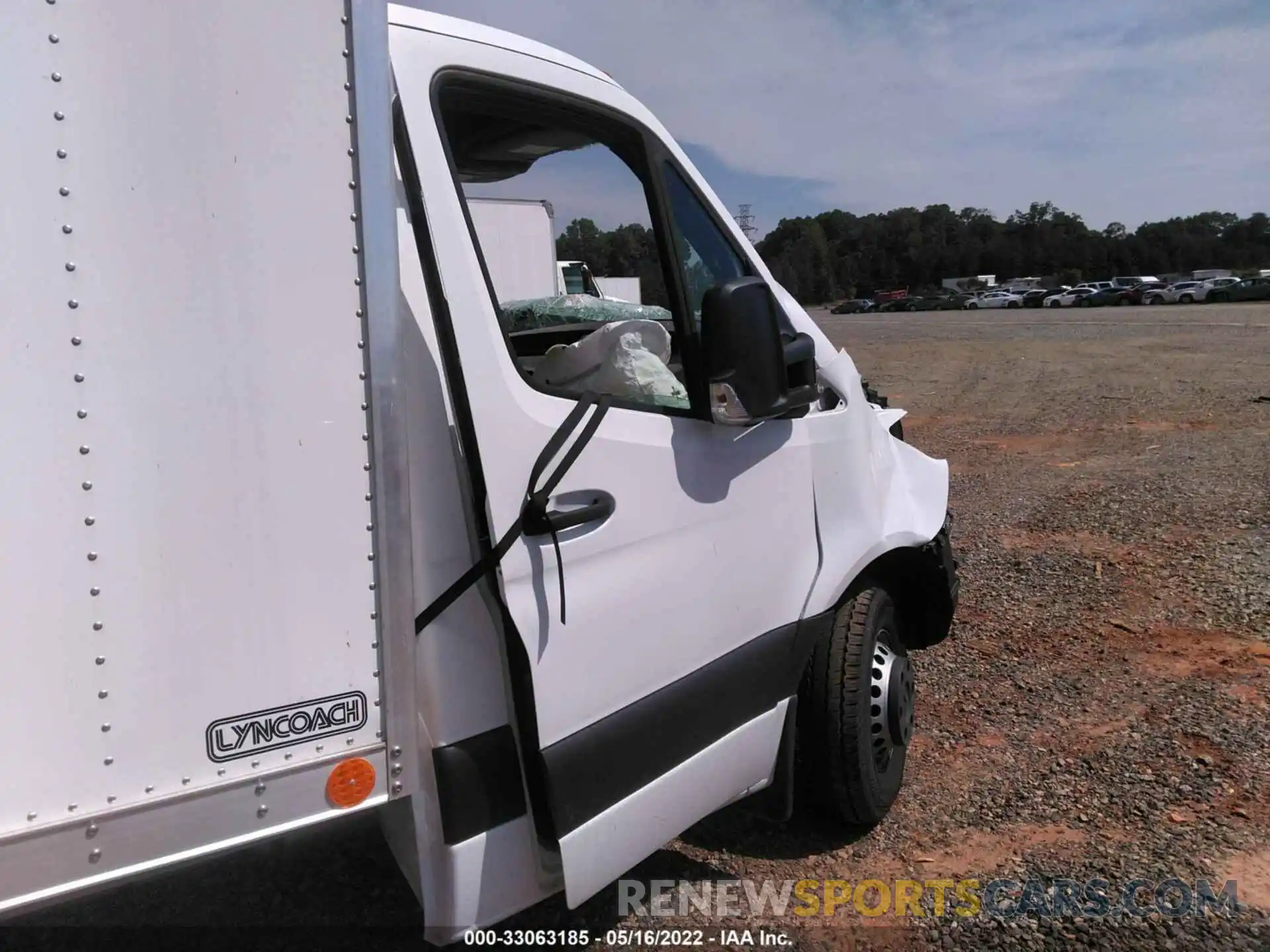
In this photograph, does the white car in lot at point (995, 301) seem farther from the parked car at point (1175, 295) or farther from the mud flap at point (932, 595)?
the mud flap at point (932, 595)

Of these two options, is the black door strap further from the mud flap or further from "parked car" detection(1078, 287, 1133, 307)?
"parked car" detection(1078, 287, 1133, 307)

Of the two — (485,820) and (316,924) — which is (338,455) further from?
(316,924)

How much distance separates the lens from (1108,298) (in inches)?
2088

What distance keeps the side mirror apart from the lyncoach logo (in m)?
1.14

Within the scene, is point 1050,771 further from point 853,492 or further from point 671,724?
point 671,724

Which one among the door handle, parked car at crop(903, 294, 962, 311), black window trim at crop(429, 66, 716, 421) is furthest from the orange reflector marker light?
parked car at crop(903, 294, 962, 311)

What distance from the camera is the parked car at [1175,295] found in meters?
49.8

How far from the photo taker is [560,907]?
3.00m

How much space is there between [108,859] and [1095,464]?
32.2 feet

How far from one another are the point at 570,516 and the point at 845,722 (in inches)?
59.9

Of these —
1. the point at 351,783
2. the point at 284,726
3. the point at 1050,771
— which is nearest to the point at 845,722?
the point at 1050,771

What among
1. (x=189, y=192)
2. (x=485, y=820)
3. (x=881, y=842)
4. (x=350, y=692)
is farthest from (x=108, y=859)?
(x=881, y=842)

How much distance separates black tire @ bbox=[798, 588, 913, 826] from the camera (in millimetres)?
3096

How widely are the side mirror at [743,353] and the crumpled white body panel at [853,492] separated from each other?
521 mm
